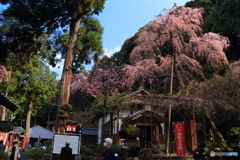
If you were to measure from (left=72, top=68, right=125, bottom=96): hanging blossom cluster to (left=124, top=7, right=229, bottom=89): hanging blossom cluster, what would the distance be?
188 cm

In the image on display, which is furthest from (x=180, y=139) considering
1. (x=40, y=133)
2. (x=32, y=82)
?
(x=40, y=133)

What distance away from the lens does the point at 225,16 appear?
60.5 ft

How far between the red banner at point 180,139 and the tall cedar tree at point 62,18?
257 inches

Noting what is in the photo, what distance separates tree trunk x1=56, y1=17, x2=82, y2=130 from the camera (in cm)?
1302

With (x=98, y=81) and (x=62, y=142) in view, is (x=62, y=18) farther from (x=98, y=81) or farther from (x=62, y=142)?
(x=62, y=142)

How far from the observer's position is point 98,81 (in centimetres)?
1652

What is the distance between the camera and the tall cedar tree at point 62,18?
12.1 meters

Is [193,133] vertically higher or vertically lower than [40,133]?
higher

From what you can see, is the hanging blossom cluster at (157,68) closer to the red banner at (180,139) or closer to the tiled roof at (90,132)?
the red banner at (180,139)

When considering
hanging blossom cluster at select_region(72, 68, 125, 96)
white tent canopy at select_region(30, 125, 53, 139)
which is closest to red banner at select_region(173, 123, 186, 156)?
hanging blossom cluster at select_region(72, 68, 125, 96)

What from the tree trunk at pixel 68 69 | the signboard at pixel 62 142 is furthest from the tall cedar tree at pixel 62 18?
the signboard at pixel 62 142

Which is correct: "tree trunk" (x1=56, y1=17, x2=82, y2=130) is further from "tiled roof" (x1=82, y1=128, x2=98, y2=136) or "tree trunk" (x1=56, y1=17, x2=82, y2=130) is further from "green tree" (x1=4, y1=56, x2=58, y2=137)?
"tiled roof" (x1=82, y1=128, x2=98, y2=136)

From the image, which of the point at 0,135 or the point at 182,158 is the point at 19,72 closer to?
the point at 0,135

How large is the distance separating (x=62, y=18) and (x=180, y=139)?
1016 cm
